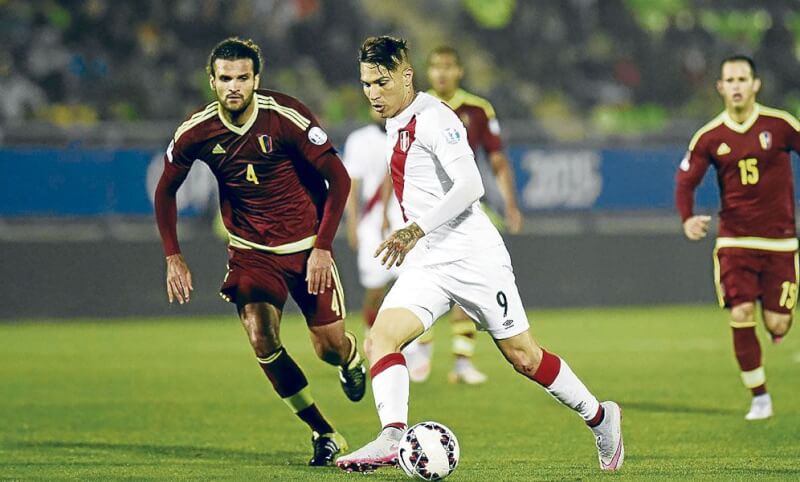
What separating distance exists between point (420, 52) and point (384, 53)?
50.6 ft

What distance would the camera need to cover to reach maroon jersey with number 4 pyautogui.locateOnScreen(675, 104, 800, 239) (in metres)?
9.61

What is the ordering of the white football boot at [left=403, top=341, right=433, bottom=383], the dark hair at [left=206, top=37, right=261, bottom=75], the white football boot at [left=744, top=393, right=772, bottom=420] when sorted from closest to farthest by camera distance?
the dark hair at [left=206, top=37, right=261, bottom=75], the white football boot at [left=744, top=393, right=772, bottom=420], the white football boot at [left=403, top=341, right=433, bottom=383]

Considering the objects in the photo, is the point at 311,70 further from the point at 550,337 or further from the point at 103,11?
the point at 550,337

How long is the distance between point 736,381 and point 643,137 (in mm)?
8287

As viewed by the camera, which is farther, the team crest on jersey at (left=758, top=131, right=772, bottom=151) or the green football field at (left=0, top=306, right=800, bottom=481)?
the team crest on jersey at (left=758, top=131, right=772, bottom=151)

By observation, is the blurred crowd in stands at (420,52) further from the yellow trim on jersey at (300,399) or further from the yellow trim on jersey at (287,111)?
the yellow trim on jersey at (300,399)

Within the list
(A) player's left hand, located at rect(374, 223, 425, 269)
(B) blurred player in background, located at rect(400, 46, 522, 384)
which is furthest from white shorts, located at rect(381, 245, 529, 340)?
(B) blurred player in background, located at rect(400, 46, 522, 384)

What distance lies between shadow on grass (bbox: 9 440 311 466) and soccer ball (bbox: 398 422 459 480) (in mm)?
1381

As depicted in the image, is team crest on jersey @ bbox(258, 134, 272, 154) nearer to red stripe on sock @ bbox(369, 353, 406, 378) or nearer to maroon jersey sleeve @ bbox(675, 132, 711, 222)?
red stripe on sock @ bbox(369, 353, 406, 378)

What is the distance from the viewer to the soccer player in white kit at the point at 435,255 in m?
6.46

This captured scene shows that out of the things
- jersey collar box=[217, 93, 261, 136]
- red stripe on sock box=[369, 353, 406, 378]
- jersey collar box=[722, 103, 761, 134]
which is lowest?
red stripe on sock box=[369, 353, 406, 378]

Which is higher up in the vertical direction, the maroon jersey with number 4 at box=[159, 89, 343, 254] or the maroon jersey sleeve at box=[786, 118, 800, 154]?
the maroon jersey with number 4 at box=[159, 89, 343, 254]

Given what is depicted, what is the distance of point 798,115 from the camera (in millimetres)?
20719

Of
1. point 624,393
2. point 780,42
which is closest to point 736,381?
point 624,393
